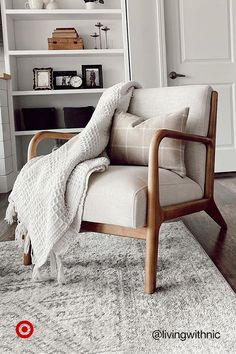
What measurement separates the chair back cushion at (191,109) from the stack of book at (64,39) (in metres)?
2.05

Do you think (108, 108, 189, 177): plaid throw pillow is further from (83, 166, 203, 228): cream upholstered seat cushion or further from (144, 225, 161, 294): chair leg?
(144, 225, 161, 294): chair leg

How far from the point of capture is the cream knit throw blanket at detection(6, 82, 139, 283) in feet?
5.10

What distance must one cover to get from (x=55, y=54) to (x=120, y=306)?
3075 mm

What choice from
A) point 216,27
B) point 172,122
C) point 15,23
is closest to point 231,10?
point 216,27

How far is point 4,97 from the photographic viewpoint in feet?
12.2

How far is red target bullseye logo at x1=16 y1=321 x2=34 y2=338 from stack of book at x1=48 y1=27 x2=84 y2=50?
310 centimetres

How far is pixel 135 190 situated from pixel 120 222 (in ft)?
0.44

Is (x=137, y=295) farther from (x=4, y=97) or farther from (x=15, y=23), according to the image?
(x=15, y=23)

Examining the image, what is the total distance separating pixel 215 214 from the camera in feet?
6.86

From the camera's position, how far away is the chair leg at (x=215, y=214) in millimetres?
1991

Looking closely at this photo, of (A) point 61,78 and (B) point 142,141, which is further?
(A) point 61,78

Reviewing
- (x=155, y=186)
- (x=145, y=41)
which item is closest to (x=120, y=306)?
(x=155, y=186)

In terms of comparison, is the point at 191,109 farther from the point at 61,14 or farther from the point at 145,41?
the point at 61,14

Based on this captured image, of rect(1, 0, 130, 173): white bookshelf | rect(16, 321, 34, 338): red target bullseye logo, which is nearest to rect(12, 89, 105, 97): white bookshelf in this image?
rect(1, 0, 130, 173): white bookshelf
